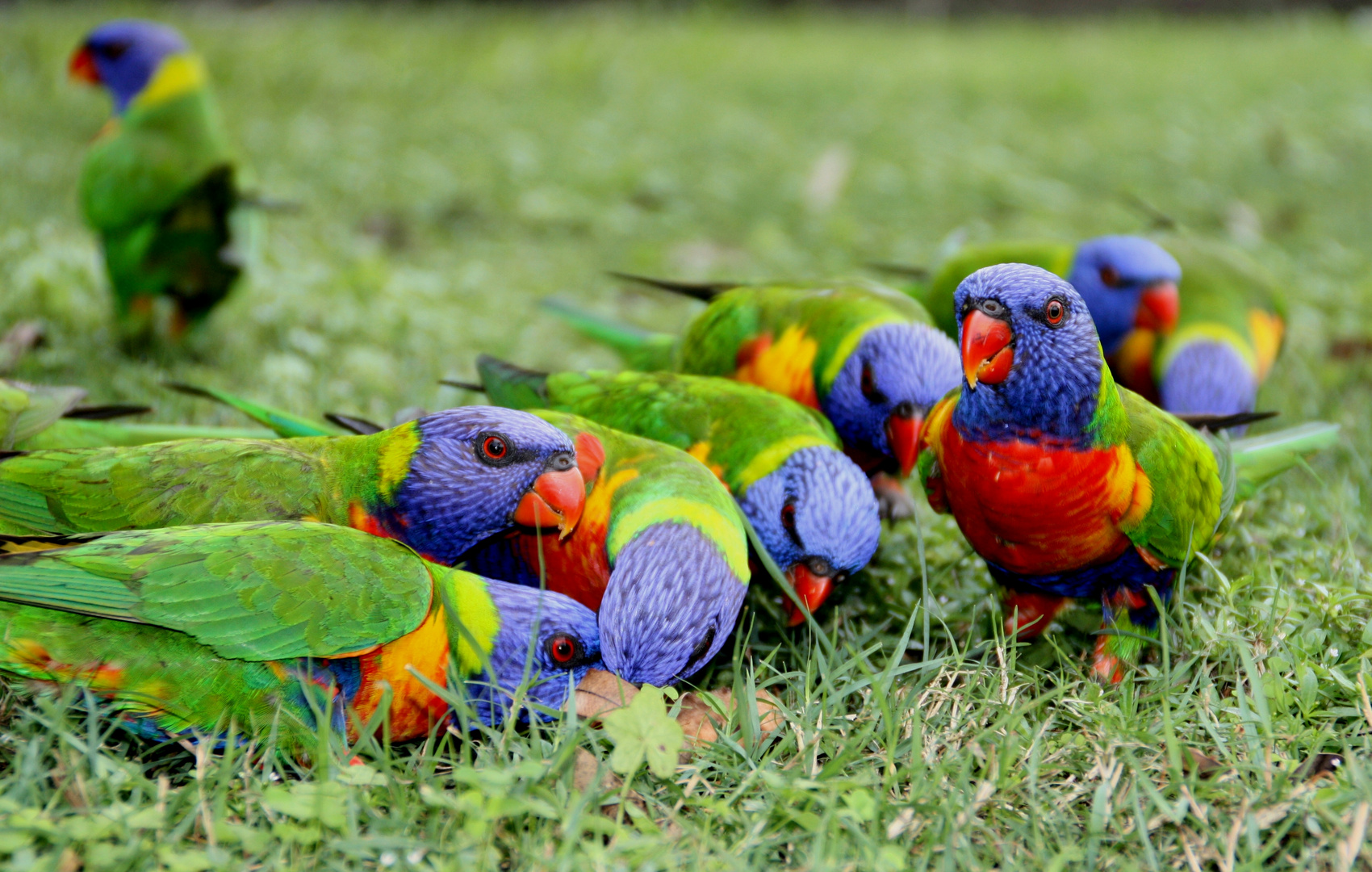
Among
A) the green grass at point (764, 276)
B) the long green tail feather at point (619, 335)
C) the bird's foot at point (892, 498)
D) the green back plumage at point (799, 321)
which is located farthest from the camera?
the long green tail feather at point (619, 335)

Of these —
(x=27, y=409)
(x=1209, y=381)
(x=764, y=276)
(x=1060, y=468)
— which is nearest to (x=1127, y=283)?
(x=1209, y=381)

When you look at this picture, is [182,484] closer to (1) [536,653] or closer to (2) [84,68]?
(1) [536,653]

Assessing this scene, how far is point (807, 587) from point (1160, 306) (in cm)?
191

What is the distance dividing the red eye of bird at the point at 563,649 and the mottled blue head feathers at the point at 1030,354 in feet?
3.31

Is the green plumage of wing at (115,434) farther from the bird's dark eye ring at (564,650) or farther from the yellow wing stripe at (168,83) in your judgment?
the yellow wing stripe at (168,83)

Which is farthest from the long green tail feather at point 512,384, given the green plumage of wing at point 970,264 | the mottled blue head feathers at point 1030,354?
the green plumage of wing at point 970,264

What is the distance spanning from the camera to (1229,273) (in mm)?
3812

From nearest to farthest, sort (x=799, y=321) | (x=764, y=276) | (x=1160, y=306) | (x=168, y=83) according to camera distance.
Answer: (x=799, y=321) < (x=1160, y=306) < (x=168, y=83) < (x=764, y=276)

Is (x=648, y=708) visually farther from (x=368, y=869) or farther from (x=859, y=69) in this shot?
(x=859, y=69)

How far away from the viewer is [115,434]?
2.73 m

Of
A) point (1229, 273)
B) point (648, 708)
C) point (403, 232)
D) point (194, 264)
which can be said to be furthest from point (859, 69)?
point (648, 708)

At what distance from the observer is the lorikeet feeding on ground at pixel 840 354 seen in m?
2.97

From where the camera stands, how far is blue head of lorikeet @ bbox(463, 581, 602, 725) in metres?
2.09

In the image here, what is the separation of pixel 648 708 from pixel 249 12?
9854 mm
